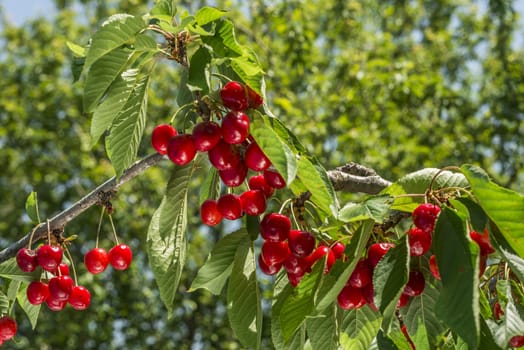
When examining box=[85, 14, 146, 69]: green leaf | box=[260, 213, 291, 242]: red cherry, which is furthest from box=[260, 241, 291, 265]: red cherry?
box=[85, 14, 146, 69]: green leaf

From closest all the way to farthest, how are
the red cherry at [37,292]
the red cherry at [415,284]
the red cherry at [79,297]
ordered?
the red cherry at [415,284] → the red cherry at [37,292] → the red cherry at [79,297]

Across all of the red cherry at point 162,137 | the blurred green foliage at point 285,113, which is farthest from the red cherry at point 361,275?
the blurred green foliage at point 285,113

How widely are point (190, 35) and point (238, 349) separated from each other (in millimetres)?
6641

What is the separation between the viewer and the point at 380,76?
702 centimetres

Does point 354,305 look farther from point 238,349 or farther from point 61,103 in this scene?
point 61,103

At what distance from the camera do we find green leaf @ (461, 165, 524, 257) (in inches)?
49.1

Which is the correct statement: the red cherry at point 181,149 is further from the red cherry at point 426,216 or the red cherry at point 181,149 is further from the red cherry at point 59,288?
the red cherry at point 59,288

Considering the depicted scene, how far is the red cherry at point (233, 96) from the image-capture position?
149 centimetres

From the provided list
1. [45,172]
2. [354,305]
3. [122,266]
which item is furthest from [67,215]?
[45,172]

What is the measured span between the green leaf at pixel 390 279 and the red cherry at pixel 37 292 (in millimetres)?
989

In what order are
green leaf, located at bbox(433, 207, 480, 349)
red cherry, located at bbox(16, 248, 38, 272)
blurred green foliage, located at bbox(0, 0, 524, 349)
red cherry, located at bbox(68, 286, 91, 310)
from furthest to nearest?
blurred green foliage, located at bbox(0, 0, 524, 349)
red cherry, located at bbox(68, 286, 91, 310)
red cherry, located at bbox(16, 248, 38, 272)
green leaf, located at bbox(433, 207, 480, 349)

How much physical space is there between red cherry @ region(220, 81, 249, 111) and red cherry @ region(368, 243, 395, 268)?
0.37 m

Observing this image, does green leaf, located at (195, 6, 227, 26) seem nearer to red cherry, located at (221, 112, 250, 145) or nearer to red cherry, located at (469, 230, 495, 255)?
red cherry, located at (221, 112, 250, 145)

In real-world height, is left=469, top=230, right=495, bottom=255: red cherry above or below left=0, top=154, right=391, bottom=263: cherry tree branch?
above
